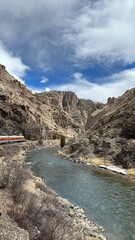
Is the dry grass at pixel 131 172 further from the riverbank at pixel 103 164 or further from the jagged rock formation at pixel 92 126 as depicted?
the jagged rock formation at pixel 92 126

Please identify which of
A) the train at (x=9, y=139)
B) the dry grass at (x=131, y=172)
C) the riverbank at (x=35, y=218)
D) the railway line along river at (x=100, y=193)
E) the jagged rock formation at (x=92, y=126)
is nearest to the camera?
the riverbank at (x=35, y=218)

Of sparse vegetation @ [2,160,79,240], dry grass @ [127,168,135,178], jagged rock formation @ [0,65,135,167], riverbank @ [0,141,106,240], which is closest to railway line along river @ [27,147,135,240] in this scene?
riverbank @ [0,141,106,240]

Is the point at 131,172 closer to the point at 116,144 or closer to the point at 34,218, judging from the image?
the point at 116,144

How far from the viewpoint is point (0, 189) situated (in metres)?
19.3

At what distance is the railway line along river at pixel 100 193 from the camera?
22.5 m

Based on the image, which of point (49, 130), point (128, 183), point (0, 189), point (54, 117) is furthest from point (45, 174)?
point (54, 117)

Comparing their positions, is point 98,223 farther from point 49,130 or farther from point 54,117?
point 54,117

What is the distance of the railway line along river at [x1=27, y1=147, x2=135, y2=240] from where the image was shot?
2254cm

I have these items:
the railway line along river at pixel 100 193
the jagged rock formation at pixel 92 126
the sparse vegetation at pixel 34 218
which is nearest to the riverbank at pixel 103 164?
the jagged rock formation at pixel 92 126

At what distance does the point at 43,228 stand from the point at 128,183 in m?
26.6

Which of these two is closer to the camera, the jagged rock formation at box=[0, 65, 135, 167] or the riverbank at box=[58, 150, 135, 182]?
the riverbank at box=[58, 150, 135, 182]

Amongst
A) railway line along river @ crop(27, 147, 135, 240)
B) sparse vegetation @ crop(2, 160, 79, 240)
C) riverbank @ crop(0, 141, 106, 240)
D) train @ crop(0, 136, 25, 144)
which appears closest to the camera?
riverbank @ crop(0, 141, 106, 240)

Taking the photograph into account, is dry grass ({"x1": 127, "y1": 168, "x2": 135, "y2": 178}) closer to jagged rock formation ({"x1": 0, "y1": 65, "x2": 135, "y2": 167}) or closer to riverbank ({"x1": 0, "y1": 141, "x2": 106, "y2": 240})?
jagged rock formation ({"x1": 0, "y1": 65, "x2": 135, "y2": 167})

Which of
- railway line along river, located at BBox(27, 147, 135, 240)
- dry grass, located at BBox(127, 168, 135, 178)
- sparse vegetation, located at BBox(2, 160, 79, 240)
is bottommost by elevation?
railway line along river, located at BBox(27, 147, 135, 240)
